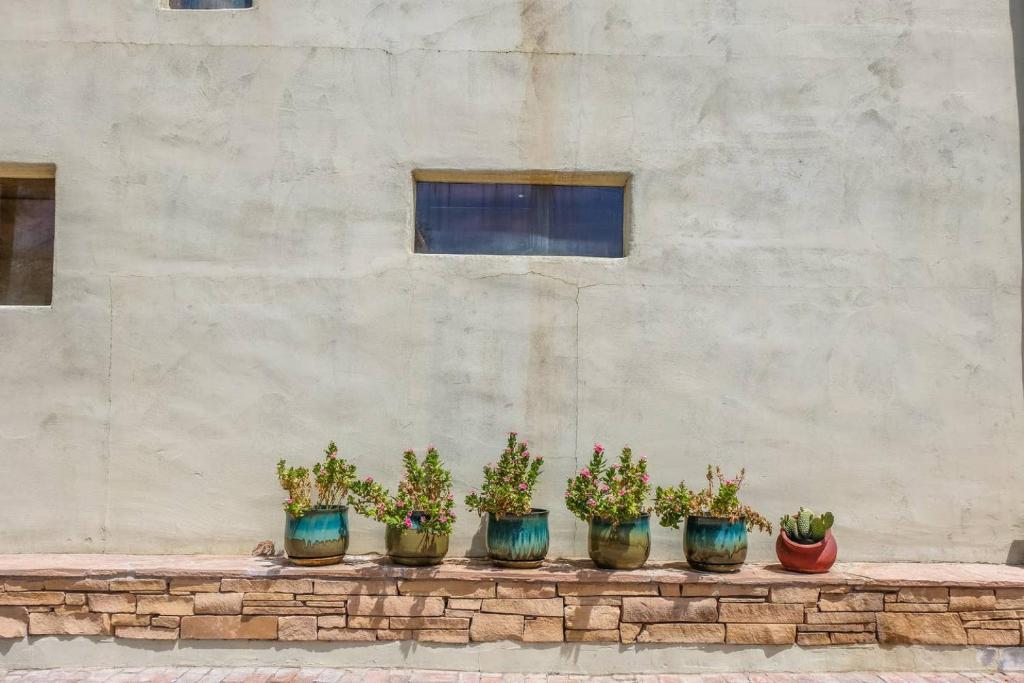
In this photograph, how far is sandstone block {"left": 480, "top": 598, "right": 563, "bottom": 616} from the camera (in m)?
4.43

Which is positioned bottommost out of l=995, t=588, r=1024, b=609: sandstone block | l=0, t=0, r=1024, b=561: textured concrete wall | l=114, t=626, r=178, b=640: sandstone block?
l=114, t=626, r=178, b=640: sandstone block

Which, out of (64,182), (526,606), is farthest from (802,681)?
(64,182)

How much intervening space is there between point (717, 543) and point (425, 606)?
1.53 meters

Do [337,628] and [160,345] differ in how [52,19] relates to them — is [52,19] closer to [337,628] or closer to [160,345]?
[160,345]

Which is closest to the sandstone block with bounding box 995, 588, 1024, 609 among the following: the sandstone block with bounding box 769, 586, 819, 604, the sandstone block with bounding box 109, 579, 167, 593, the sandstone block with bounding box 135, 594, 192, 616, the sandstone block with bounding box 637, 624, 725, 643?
the sandstone block with bounding box 769, 586, 819, 604

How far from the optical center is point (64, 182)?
499 centimetres

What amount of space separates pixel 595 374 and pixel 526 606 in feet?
4.33

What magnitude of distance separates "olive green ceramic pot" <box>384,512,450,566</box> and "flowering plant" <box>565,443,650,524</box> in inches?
27.9

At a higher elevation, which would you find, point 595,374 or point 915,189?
point 915,189

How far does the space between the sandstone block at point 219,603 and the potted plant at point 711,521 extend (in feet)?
7.25

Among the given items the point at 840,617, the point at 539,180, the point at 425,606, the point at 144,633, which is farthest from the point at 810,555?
the point at 144,633

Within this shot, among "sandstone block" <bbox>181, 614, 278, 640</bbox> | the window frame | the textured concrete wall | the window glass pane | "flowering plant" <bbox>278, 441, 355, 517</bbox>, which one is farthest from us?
the window glass pane

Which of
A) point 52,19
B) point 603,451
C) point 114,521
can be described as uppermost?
point 52,19

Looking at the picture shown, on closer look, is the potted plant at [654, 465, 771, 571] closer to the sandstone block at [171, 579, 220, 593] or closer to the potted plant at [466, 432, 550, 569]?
the potted plant at [466, 432, 550, 569]
